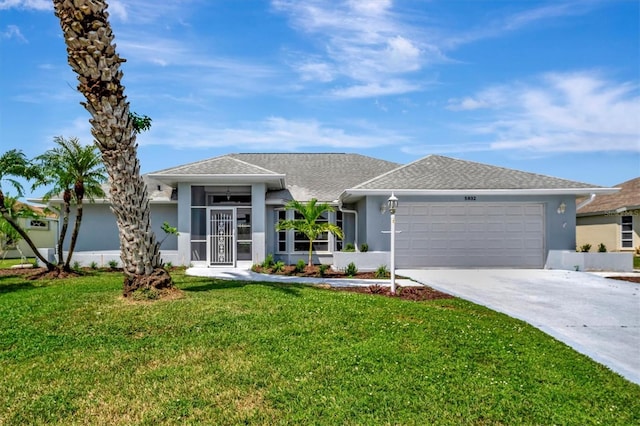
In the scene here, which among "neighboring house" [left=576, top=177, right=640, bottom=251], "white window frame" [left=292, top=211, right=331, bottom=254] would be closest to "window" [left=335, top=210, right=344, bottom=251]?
"white window frame" [left=292, top=211, right=331, bottom=254]

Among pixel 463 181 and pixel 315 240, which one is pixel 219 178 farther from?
pixel 463 181

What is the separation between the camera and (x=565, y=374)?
187 inches

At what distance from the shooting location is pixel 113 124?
8016 millimetres

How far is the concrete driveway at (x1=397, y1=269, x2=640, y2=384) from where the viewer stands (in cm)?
599

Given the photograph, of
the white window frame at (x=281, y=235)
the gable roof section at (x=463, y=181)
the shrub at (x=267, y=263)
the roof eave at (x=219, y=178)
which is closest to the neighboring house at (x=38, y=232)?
the roof eave at (x=219, y=178)

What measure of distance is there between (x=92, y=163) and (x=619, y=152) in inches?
948

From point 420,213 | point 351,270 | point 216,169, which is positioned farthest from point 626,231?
point 216,169

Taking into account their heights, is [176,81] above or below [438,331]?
above

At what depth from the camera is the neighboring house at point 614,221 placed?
2142 cm

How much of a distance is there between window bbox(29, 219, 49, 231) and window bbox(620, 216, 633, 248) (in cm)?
3543

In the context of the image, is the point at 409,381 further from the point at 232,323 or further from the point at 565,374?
the point at 232,323

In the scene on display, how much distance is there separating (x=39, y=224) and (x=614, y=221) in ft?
118

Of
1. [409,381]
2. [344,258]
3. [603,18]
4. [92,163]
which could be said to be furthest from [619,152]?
[92,163]

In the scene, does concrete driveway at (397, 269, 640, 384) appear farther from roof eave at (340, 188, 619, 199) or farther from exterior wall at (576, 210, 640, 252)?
exterior wall at (576, 210, 640, 252)
